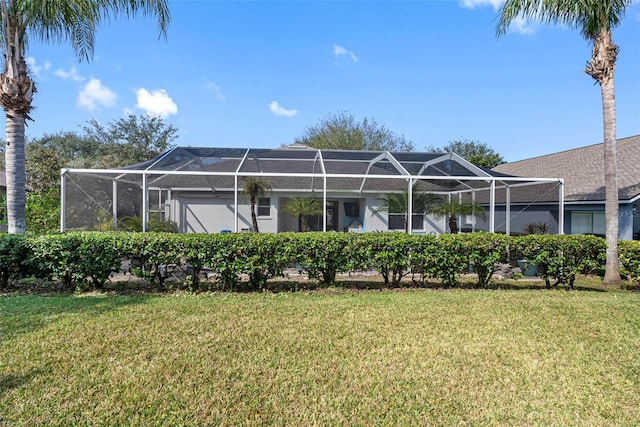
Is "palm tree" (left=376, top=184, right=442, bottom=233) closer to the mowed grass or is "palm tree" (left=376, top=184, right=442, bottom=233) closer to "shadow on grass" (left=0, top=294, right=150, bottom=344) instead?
the mowed grass

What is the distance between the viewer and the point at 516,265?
24.2ft

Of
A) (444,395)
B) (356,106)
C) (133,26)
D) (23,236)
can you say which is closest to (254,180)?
(133,26)

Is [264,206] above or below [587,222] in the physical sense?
above

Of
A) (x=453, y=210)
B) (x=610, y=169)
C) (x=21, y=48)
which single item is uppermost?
(x=21, y=48)

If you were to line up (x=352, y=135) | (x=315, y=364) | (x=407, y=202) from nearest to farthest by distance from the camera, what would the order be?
1. (x=315, y=364)
2. (x=407, y=202)
3. (x=352, y=135)

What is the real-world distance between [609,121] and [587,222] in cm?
558

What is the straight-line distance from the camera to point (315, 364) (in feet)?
11.0

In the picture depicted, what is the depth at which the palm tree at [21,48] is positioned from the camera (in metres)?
6.85

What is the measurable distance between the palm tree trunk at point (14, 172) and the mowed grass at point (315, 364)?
2432 millimetres

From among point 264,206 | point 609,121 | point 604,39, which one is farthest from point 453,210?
point 264,206

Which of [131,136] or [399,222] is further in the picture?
[131,136]

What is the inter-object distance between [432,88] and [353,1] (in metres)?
8.75

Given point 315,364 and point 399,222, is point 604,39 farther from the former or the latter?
point 315,364

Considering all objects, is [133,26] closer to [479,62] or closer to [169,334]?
[169,334]
